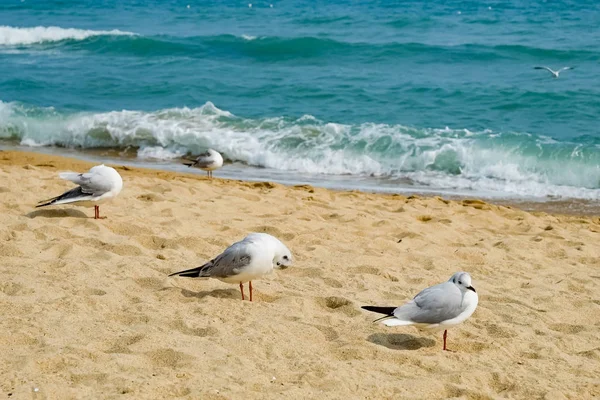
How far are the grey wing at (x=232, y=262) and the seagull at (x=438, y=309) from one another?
89 centimetres

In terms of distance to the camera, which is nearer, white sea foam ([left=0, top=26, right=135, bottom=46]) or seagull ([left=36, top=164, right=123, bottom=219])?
seagull ([left=36, top=164, right=123, bottom=219])

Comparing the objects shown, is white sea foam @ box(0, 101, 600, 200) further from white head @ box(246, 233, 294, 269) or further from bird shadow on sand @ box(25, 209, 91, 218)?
white head @ box(246, 233, 294, 269)

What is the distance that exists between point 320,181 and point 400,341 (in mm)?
6818

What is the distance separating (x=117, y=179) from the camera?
7.30m

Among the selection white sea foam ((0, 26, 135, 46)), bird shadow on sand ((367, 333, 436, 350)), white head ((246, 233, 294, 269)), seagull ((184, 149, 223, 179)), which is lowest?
white sea foam ((0, 26, 135, 46))

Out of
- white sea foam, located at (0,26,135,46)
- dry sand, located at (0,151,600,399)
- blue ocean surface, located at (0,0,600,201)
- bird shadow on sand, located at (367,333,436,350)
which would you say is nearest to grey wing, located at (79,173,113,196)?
dry sand, located at (0,151,600,399)

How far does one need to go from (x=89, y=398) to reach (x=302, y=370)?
111 cm

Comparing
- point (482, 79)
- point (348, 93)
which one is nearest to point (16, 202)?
point (348, 93)

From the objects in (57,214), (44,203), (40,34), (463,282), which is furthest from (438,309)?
(40,34)

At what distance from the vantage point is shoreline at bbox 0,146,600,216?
34.4 feet

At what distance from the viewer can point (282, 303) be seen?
5.57 meters

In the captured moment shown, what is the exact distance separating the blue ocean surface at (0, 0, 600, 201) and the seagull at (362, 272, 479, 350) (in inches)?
254

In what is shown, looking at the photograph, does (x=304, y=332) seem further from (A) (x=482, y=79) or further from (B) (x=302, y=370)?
(A) (x=482, y=79)

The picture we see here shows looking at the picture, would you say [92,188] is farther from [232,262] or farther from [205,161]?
[205,161]
